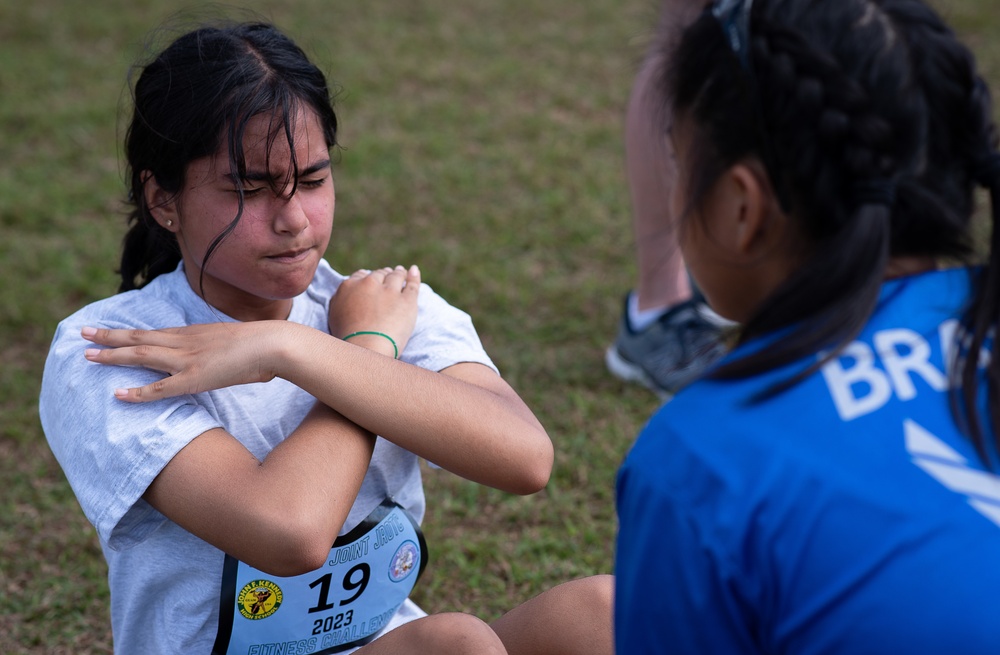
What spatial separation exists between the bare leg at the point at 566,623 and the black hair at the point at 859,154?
0.81 metres

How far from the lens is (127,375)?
164cm

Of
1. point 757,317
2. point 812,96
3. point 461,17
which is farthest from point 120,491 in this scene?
point 461,17

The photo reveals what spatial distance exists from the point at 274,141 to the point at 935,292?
101cm

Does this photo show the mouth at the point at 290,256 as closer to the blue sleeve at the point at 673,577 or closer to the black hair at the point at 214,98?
the black hair at the point at 214,98

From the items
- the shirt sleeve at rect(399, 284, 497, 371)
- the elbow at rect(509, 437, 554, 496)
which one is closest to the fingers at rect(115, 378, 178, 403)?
the shirt sleeve at rect(399, 284, 497, 371)

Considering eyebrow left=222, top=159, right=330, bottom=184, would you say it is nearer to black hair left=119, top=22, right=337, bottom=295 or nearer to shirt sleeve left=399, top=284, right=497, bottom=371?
black hair left=119, top=22, right=337, bottom=295

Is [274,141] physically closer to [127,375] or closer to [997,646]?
[127,375]

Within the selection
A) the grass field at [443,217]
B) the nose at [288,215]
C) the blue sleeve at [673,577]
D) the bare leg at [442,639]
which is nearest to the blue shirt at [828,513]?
the blue sleeve at [673,577]

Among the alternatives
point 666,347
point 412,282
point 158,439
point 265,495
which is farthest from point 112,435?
point 666,347

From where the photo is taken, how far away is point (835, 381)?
43.7 inches

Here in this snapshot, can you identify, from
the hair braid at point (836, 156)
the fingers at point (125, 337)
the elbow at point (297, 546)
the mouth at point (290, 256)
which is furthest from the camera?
the mouth at point (290, 256)

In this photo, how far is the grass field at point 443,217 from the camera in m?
2.89

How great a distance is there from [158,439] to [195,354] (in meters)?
0.14

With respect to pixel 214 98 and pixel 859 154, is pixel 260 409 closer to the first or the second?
pixel 214 98
